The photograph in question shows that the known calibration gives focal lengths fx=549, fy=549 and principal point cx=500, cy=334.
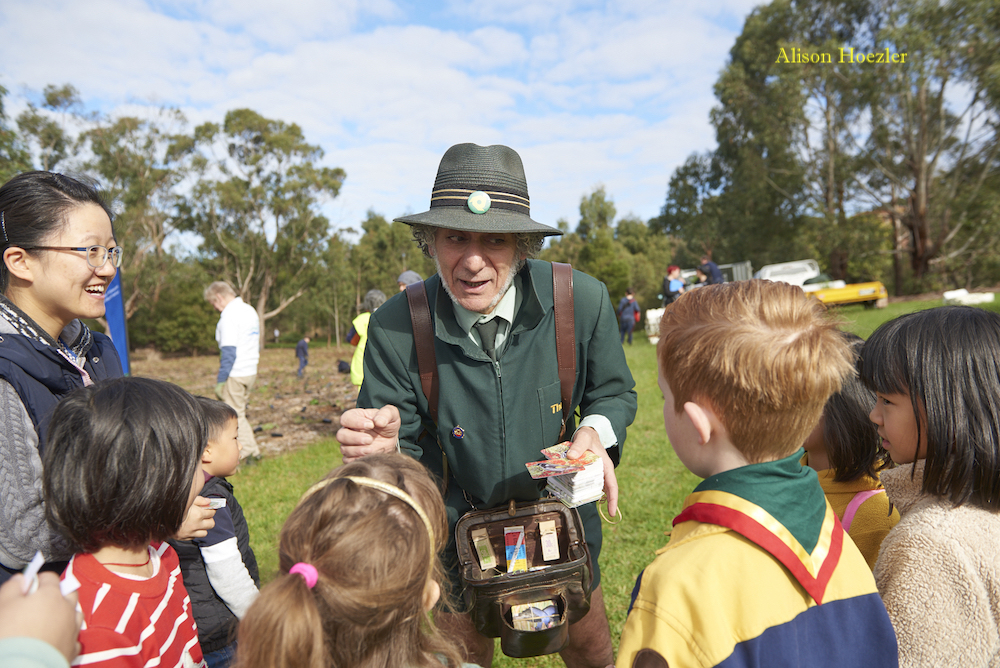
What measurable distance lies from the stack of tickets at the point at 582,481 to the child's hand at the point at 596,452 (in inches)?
1.3

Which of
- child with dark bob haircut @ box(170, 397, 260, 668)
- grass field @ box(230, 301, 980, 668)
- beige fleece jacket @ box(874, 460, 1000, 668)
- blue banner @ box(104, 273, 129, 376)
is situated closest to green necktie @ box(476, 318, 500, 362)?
child with dark bob haircut @ box(170, 397, 260, 668)

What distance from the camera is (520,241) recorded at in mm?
2176

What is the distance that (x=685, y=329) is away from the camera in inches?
53.0

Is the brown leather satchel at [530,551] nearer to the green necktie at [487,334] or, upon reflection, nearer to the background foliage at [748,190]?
the green necktie at [487,334]

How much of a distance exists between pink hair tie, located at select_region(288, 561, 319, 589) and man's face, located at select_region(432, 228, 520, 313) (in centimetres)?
108

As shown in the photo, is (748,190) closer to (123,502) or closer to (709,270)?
(709,270)

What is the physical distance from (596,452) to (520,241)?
86 centimetres

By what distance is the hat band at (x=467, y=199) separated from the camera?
204 cm

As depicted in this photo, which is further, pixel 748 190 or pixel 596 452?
pixel 748 190

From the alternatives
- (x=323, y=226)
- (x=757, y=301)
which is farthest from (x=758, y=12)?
(x=757, y=301)

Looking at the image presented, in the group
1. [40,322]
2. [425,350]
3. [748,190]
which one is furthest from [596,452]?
[748,190]

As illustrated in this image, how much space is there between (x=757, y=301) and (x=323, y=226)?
3967 cm

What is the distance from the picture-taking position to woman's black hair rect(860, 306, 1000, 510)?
147 centimetres

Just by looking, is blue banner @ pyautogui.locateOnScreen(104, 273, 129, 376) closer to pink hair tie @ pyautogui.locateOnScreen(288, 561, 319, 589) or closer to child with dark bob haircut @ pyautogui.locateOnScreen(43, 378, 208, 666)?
child with dark bob haircut @ pyautogui.locateOnScreen(43, 378, 208, 666)
